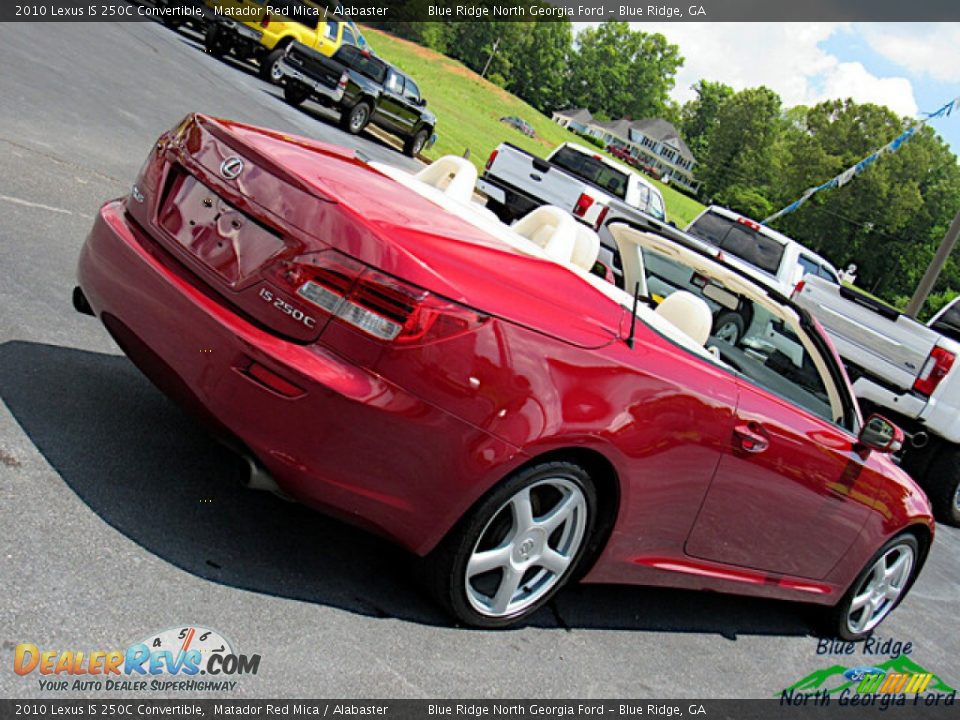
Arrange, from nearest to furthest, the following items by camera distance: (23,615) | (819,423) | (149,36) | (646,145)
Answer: (23,615), (819,423), (149,36), (646,145)

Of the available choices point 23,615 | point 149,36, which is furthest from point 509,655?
point 149,36

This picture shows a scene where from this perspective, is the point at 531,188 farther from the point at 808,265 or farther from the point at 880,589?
the point at 880,589

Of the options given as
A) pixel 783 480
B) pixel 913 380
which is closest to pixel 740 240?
pixel 913 380

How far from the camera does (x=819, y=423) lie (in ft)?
14.4

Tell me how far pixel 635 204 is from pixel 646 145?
132 meters

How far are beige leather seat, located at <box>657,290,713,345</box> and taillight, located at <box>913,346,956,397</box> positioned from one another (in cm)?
572

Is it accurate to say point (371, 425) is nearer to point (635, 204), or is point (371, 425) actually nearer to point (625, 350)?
point (625, 350)

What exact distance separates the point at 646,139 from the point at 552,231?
145 m

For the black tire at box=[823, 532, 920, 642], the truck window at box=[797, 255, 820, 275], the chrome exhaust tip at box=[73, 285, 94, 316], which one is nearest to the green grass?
the truck window at box=[797, 255, 820, 275]

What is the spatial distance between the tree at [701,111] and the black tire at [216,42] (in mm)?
146106

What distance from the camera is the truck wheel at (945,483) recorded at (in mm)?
Result: 9219

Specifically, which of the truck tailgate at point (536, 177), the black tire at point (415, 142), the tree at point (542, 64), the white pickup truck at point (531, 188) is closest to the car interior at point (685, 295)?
the white pickup truck at point (531, 188)

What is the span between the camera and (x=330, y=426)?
3.04 m

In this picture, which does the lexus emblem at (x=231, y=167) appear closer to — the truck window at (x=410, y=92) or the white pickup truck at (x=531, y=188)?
the white pickup truck at (x=531, y=188)
